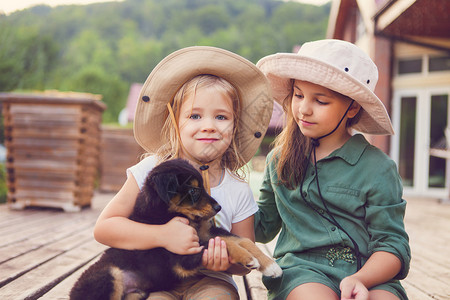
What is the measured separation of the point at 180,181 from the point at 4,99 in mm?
5427

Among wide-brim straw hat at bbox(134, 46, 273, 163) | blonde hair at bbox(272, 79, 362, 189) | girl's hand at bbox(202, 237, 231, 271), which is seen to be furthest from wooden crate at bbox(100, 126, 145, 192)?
girl's hand at bbox(202, 237, 231, 271)

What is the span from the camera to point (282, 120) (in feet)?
9.08

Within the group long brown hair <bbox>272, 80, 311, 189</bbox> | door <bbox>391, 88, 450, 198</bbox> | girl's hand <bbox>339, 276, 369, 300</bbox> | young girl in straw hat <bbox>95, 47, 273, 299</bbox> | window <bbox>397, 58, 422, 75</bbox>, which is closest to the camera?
girl's hand <bbox>339, 276, 369, 300</bbox>

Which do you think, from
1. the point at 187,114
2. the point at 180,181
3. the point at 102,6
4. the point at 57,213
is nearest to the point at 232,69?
the point at 187,114

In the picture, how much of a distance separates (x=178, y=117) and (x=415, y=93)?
1088cm

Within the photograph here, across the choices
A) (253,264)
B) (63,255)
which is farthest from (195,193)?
(63,255)

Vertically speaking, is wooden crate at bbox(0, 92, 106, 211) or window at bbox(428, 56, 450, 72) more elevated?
window at bbox(428, 56, 450, 72)

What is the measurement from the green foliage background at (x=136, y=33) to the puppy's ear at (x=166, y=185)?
126 feet

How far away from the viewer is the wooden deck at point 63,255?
2627mm

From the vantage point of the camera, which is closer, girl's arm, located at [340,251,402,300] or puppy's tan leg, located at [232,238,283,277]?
girl's arm, located at [340,251,402,300]

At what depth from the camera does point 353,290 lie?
175 cm

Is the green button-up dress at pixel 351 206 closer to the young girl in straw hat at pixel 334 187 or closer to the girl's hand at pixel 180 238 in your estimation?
the young girl in straw hat at pixel 334 187

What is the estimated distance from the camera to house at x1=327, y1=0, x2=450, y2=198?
1079 centimetres

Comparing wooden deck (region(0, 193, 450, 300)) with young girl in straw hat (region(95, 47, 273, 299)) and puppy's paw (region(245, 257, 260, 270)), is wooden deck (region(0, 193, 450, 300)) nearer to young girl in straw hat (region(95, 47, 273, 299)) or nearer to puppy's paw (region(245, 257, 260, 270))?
young girl in straw hat (region(95, 47, 273, 299))
